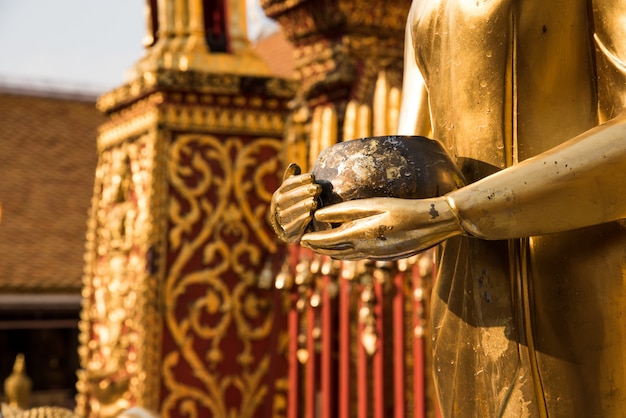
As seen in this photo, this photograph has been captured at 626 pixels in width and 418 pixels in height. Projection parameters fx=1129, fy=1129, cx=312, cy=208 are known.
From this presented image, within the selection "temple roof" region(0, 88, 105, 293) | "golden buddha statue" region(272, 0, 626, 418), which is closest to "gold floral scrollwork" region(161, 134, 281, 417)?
"golden buddha statue" region(272, 0, 626, 418)

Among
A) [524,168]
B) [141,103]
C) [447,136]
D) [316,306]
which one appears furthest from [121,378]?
[524,168]

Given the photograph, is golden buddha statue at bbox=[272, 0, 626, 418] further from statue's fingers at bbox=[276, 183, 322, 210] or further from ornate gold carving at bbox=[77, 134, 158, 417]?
ornate gold carving at bbox=[77, 134, 158, 417]

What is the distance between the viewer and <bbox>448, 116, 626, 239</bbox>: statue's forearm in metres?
1.13

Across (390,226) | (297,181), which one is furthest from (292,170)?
(390,226)

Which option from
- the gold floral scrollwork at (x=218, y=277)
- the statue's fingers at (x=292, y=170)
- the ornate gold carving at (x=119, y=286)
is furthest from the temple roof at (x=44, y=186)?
the statue's fingers at (x=292, y=170)

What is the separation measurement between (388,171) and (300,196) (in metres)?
0.10

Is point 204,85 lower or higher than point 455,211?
higher

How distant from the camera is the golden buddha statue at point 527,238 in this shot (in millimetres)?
1216

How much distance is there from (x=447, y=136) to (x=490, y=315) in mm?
222

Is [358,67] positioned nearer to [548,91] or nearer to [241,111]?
[241,111]

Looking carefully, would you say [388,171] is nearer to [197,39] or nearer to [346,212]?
[346,212]

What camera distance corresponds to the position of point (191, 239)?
110 inches

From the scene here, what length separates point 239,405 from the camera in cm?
281

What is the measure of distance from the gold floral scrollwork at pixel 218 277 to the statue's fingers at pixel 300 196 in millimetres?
1547
